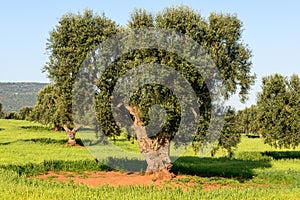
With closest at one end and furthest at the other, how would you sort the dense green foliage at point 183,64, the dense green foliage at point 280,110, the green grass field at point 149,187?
the green grass field at point 149,187 < the dense green foliage at point 183,64 < the dense green foliage at point 280,110

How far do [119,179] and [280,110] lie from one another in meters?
29.2

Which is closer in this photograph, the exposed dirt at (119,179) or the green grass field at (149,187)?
the green grass field at (149,187)

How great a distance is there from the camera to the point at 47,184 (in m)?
23.9

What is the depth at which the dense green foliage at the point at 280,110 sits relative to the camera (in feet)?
162

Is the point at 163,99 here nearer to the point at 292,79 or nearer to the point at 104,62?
the point at 104,62

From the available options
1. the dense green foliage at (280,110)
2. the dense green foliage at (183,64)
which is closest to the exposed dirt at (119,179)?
the dense green foliage at (183,64)

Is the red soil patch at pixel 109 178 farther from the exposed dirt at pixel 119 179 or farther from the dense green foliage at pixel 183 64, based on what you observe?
the dense green foliage at pixel 183 64

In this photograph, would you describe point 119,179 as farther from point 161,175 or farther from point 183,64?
point 183,64

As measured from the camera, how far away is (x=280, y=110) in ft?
167

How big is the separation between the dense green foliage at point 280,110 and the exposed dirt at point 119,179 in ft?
79.4

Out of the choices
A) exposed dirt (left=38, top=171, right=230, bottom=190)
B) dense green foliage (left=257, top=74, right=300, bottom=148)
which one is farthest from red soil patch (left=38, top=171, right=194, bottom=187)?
dense green foliage (left=257, top=74, right=300, bottom=148)

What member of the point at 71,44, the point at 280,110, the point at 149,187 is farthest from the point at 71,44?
the point at 280,110

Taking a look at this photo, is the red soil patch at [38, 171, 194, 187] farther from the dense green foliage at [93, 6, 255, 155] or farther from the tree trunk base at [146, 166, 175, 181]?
the dense green foliage at [93, 6, 255, 155]

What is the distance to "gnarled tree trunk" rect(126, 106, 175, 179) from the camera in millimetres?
28469
